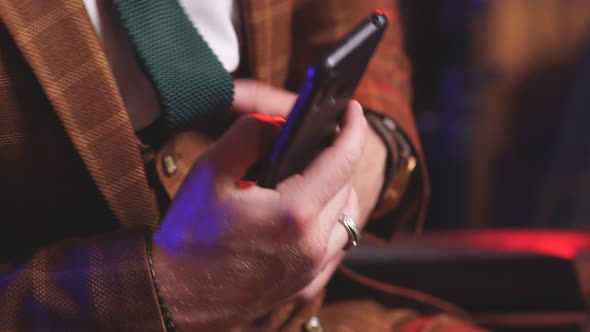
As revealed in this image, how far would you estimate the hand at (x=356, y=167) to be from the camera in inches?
26.8

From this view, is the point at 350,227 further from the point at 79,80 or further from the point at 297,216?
the point at 79,80

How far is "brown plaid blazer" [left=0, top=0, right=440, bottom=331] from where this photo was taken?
0.52 meters

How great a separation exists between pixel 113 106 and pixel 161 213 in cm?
16

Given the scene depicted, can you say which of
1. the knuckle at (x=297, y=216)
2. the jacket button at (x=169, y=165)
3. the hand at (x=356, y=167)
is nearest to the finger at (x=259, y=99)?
the hand at (x=356, y=167)

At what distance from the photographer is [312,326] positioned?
2.40 feet

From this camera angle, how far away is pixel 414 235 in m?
0.89

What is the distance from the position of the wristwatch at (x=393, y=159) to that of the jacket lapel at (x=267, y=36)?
0.15 meters

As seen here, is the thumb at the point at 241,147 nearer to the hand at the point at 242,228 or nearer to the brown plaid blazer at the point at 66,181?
the hand at the point at 242,228

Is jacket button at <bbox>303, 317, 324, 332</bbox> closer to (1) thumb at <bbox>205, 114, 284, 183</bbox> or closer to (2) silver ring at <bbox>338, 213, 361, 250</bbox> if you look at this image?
(2) silver ring at <bbox>338, 213, 361, 250</bbox>

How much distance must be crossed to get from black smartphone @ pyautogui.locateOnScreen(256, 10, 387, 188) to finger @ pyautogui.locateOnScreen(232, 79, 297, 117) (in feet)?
0.57

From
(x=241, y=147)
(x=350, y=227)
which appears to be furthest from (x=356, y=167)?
(x=241, y=147)

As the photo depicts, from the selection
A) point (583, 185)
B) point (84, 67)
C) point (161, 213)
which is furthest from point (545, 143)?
point (84, 67)

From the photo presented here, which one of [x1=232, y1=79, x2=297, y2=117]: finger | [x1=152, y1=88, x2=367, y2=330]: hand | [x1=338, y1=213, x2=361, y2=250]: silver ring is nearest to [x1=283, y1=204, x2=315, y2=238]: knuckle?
[x1=152, y1=88, x2=367, y2=330]: hand

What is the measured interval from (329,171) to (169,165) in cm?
21
